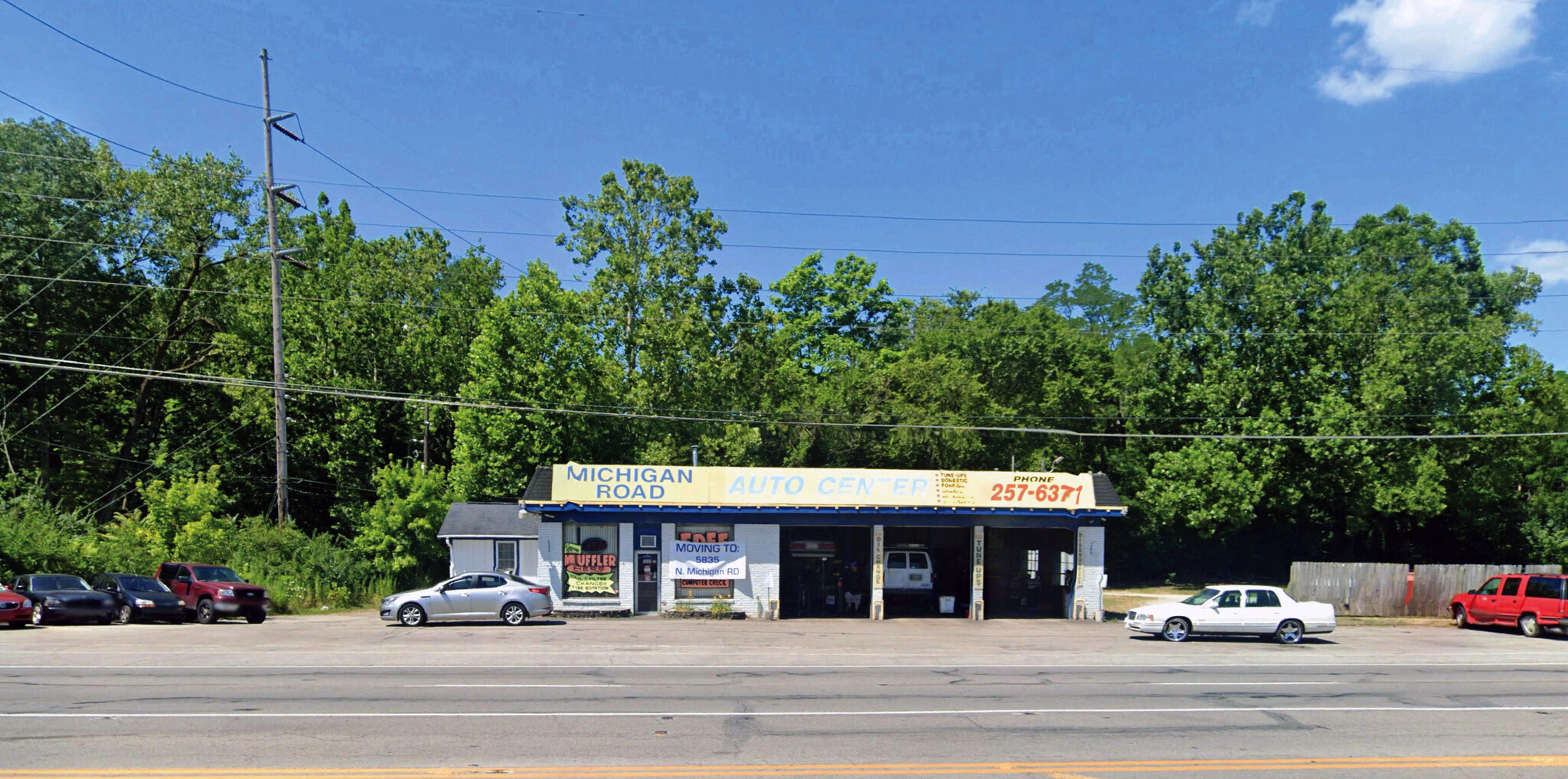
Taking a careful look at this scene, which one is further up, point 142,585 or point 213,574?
point 213,574

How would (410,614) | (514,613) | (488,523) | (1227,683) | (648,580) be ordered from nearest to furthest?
(1227,683) → (410,614) → (514,613) → (648,580) → (488,523)

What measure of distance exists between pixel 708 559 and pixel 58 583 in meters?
17.7

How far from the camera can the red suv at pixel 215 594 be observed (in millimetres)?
27641

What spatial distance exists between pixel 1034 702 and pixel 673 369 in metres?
30.9

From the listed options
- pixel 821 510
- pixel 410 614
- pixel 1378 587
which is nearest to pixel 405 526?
pixel 410 614

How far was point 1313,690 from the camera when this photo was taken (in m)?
16.2

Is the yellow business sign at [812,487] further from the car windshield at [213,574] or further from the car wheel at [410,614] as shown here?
the car windshield at [213,574]

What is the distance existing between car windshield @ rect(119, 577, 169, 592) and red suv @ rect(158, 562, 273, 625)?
67 cm

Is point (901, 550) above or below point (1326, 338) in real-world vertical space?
below

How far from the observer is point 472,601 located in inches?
1065

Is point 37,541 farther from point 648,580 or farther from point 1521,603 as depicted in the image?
point 1521,603

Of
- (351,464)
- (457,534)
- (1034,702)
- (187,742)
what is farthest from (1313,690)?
(351,464)

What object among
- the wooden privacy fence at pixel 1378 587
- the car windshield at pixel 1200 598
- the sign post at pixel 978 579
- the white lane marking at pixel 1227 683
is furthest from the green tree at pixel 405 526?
the wooden privacy fence at pixel 1378 587

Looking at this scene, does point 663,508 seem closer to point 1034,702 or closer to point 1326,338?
point 1034,702
